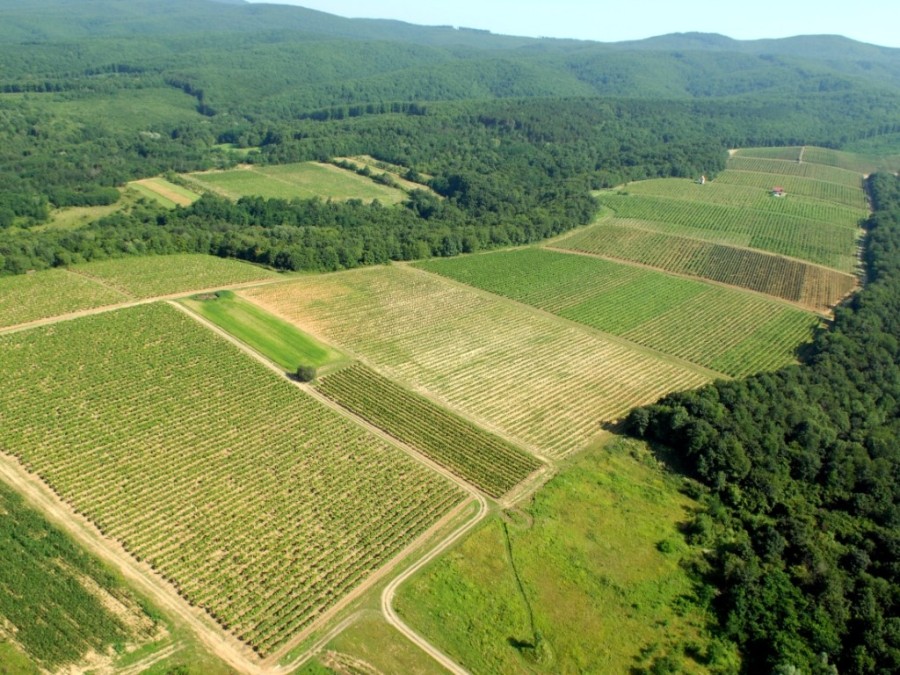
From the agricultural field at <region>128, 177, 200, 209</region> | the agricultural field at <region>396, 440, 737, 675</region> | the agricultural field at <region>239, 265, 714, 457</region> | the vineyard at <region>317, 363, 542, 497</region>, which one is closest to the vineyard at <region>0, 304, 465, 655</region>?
the vineyard at <region>317, 363, 542, 497</region>

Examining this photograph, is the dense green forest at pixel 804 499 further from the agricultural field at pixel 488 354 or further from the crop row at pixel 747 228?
the crop row at pixel 747 228

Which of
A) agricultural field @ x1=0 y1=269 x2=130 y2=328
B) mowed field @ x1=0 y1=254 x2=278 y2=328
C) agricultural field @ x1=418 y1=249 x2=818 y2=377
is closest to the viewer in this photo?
agricultural field @ x1=0 y1=269 x2=130 y2=328

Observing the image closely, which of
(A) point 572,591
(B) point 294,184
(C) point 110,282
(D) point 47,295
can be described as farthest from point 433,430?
(B) point 294,184

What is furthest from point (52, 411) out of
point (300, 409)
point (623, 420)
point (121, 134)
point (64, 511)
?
point (121, 134)

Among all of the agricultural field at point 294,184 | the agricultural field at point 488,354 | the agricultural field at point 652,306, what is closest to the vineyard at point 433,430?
the agricultural field at point 488,354

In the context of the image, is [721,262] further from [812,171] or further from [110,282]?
[110,282]

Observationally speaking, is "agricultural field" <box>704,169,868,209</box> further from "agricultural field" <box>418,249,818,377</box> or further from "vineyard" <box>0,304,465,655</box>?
"vineyard" <box>0,304,465,655</box>

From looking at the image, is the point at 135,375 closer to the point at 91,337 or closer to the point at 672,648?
the point at 91,337

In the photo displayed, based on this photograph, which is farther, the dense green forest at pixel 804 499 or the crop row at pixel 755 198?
the crop row at pixel 755 198
